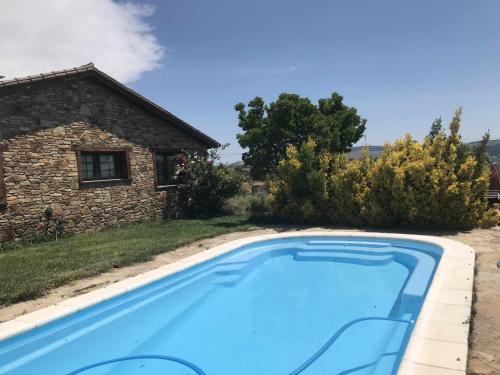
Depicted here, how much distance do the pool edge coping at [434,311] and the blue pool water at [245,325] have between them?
0.15m

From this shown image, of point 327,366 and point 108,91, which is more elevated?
point 108,91

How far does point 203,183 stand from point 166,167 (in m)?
1.81

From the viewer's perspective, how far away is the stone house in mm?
11469

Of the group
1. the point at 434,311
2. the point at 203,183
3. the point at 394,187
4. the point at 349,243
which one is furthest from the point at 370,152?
the point at 434,311

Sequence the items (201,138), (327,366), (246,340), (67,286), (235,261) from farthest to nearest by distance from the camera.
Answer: (201,138), (235,261), (67,286), (246,340), (327,366)

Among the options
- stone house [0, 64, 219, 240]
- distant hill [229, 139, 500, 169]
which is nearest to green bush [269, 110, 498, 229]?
distant hill [229, 139, 500, 169]

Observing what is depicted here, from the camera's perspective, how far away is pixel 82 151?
13352mm

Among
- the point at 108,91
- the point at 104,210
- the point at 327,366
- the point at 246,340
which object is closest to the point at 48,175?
the point at 104,210

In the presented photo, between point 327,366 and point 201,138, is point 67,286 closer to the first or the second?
point 327,366

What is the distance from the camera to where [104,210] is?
14.1 meters

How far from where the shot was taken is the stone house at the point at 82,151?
11.5m

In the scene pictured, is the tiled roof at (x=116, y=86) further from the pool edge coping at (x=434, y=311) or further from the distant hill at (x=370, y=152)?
the pool edge coping at (x=434, y=311)

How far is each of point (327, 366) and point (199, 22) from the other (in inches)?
491

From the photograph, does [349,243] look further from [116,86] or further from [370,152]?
[116,86]
